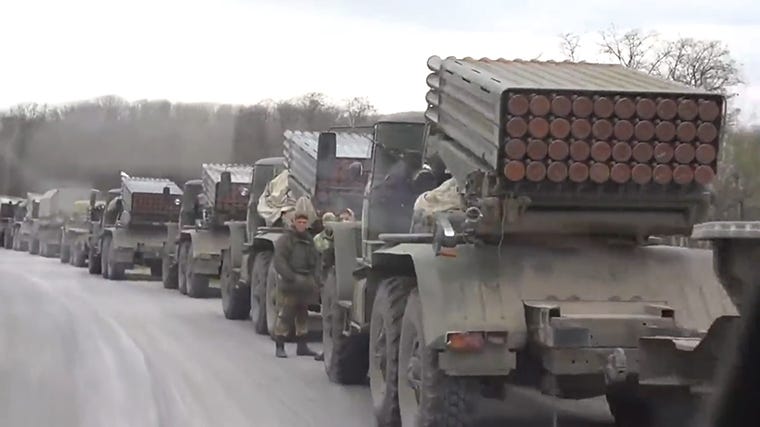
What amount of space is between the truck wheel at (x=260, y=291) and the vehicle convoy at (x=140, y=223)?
12.7 metres

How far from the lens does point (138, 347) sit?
14.4 meters

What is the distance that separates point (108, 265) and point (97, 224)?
3.39m

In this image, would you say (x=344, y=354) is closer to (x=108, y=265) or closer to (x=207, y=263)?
(x=207, y=263)

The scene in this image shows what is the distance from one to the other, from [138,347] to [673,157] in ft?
27.4

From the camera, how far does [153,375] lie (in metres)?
11.9

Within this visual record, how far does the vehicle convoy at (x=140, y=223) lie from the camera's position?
29.3 meters

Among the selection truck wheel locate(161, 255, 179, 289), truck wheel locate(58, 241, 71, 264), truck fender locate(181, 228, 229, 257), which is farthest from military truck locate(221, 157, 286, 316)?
truck wheel locate(58, 241, 71, 264)

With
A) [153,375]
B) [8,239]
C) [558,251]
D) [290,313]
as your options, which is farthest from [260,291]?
[8,239]

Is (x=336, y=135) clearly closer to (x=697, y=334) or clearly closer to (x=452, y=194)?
(x=452, y=194)

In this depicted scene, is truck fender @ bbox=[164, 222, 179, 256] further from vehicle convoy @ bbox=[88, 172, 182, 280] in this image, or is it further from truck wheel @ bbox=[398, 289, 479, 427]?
truck wheel @ bbox=[398, 289, 479, 427]

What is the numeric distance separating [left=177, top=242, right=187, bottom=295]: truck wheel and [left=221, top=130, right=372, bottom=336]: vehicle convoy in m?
5.15

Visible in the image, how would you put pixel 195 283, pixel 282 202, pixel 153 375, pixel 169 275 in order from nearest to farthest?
pixel 153 375, pixel 282 202, pixel 195 283, pixel 169 275

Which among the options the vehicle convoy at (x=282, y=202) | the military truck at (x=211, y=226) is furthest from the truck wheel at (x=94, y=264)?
the vehicle convoy at (x=282, y=202)

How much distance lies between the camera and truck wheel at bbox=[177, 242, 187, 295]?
24.6 metres
